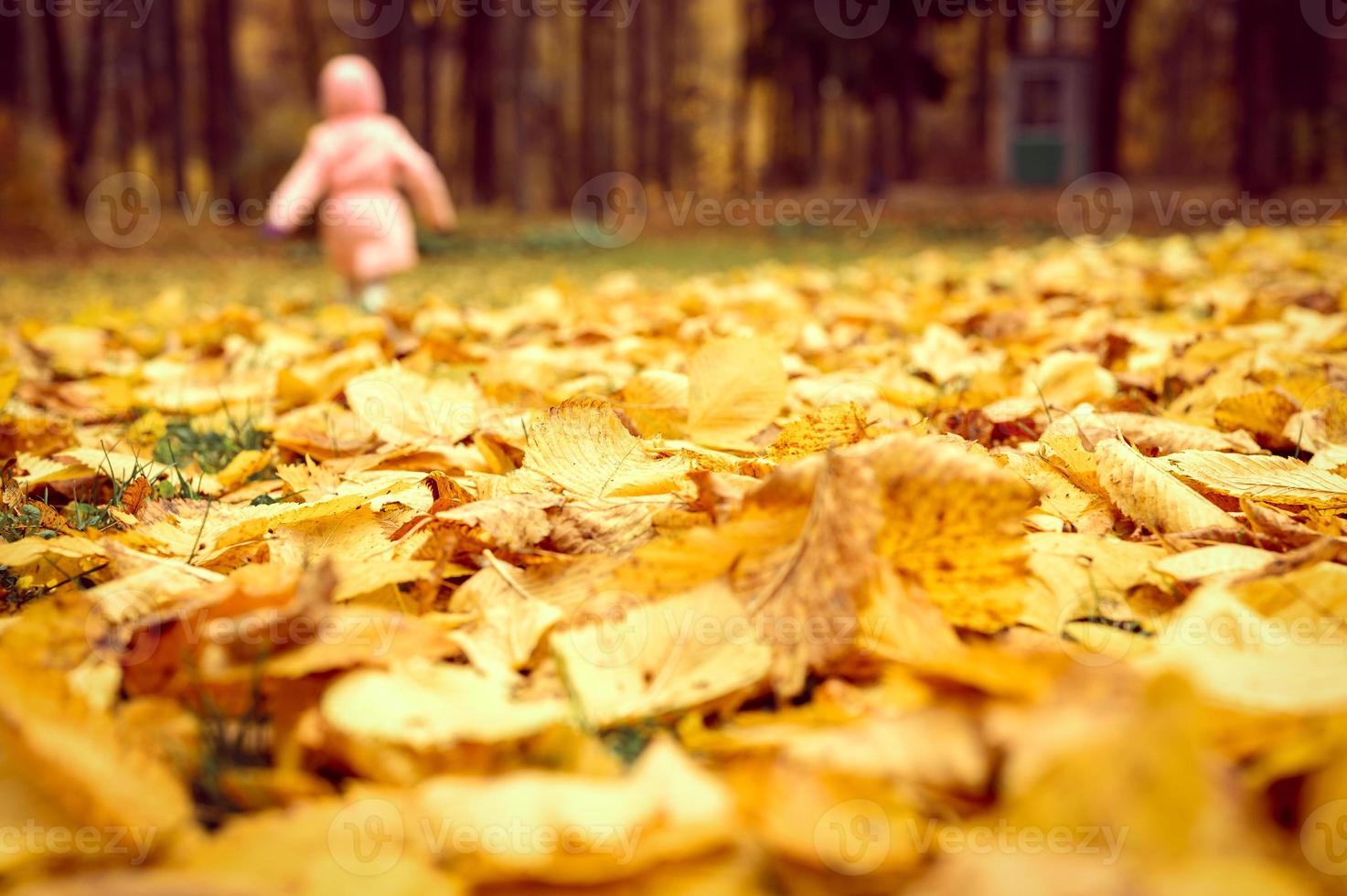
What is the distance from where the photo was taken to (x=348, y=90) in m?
5.62

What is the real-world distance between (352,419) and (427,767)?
120cm

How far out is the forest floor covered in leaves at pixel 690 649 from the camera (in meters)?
0.62

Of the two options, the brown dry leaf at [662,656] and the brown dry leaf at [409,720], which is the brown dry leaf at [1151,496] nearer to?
the brown dry leaf at [662,656]

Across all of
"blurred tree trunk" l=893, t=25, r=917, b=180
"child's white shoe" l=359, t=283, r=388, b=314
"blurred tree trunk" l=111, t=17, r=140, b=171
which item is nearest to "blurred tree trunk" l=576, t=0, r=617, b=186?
"blurred tree trunk" l=893, t=25, r=917, b=180

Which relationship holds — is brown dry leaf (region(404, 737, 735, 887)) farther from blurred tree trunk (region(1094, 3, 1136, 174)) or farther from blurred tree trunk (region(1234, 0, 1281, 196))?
blurred tree trunk (region(1094, 3, 1136, 174))

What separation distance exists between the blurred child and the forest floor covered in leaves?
367 cm

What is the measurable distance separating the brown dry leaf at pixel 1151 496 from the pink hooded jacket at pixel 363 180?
451 centimetres

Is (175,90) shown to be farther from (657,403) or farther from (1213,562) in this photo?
(1213,562)

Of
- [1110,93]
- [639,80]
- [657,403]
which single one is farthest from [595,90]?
[657,403]

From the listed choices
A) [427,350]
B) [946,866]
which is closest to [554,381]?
[427,350]

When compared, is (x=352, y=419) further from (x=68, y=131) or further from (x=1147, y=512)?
(x=68, y=131)

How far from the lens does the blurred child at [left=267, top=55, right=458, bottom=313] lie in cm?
544

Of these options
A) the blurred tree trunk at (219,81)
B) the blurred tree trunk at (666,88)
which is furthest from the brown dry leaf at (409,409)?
the blurred tree trunk at (666,88)

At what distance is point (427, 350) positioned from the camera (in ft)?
8.97
